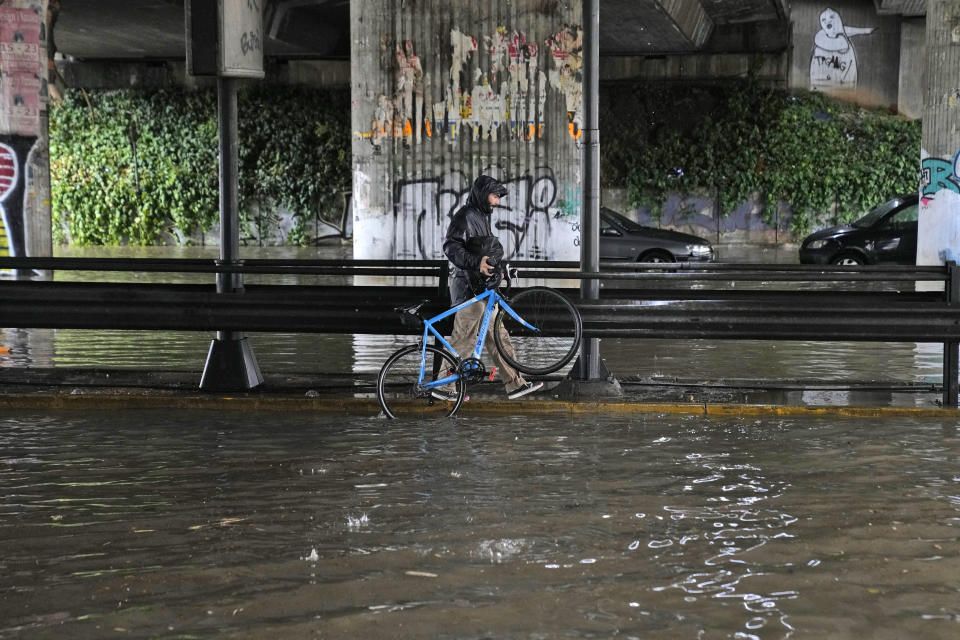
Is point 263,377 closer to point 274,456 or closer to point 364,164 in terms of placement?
point 274,456

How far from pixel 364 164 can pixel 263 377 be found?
10.1m

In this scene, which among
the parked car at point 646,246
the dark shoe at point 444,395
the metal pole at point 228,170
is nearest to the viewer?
the dark shoe at point 444,395

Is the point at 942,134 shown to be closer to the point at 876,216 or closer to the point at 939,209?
the point at 939,209

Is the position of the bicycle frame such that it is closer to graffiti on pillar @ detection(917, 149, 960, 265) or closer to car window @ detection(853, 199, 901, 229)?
graffiti on pillar @ detection(917, 149, 960, 265)

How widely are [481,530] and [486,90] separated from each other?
14.3 metres

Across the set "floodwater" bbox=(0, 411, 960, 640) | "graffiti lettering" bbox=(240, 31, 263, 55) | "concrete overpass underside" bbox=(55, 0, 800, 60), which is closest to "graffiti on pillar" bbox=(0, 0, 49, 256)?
"concrete overpass underside" bbox=(55, 0, 800, 60)

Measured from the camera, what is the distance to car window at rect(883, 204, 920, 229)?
2277 cm

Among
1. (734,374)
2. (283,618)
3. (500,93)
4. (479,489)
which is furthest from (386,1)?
(283,618)

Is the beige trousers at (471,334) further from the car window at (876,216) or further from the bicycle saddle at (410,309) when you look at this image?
the car window at (876,216)

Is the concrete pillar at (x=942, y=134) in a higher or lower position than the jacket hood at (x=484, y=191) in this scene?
higher

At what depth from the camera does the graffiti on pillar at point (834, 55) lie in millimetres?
33094

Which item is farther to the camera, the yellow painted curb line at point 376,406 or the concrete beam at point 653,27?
the concrete beam at point 653,27

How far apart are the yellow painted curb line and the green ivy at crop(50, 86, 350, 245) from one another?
1031 inches

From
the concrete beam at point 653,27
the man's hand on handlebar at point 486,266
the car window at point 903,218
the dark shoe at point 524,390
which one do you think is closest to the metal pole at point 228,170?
the man's hand on handlebar at point 486,266
